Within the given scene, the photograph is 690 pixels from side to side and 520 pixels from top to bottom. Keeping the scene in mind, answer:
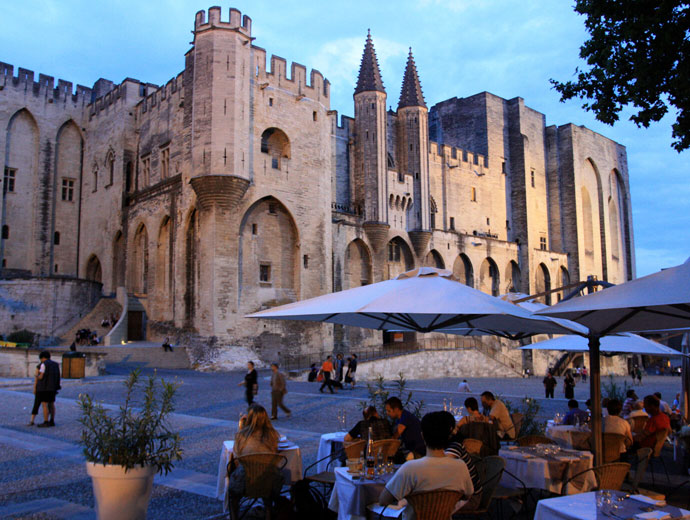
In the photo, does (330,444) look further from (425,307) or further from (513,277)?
(513,277)

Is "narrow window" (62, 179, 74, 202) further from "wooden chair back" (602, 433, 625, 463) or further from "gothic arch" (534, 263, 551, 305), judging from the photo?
"wooden chair back" (602, 433, 625, 463)

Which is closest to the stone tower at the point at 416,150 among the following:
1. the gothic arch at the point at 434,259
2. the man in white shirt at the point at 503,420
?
the gothic arch at the point at 434,259

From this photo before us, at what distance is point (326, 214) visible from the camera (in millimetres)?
30188

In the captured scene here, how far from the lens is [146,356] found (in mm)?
25391

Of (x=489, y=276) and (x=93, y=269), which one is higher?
(x=93, y=269)

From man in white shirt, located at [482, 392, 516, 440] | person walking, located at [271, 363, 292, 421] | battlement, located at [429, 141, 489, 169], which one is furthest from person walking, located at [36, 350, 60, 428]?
battlement, located at [429, 141, 489, 169]

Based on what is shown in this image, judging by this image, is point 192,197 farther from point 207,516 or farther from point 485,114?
point 485,114

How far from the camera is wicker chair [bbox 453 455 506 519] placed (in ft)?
15.4

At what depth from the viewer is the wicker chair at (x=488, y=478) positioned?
4699mm

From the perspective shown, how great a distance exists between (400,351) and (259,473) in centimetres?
2495

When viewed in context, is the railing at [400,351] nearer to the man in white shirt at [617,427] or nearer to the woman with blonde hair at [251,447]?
the man in white shirt at [617,427]

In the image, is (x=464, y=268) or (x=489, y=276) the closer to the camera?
(x=464, y=268)

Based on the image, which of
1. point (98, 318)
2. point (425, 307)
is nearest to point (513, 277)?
point (98, 318)

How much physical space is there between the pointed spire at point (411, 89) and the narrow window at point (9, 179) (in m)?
23.2
